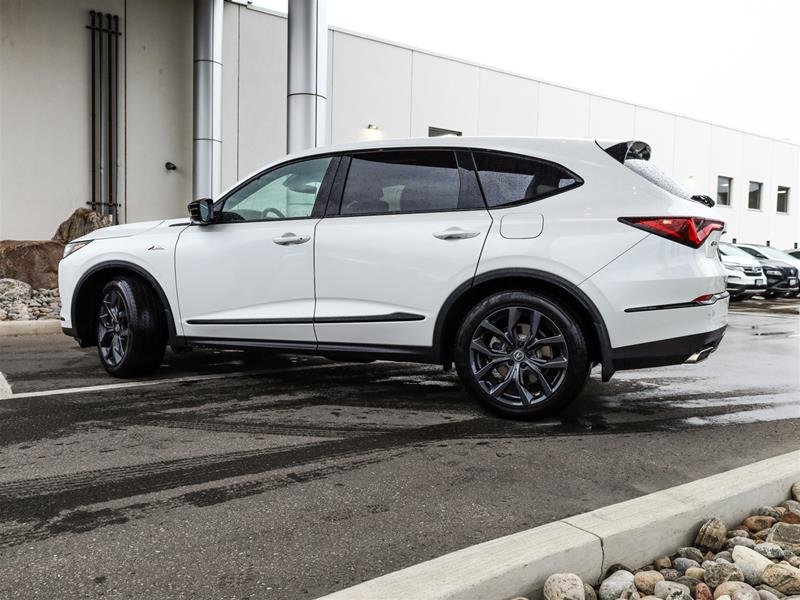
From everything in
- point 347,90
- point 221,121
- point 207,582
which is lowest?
point 207,582

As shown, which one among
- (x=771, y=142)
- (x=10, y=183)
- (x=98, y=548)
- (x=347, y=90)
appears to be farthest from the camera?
(x=771, y=142)

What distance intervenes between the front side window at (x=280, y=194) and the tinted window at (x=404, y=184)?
0.28m

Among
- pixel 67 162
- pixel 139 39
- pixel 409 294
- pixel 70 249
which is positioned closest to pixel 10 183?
pixel 67 162

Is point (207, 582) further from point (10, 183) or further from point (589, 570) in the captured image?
point (10, 183)

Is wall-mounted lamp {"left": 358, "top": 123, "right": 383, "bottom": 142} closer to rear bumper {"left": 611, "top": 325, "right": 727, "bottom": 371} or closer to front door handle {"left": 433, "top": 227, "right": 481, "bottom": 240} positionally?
front door handle {"left": 433, "top": 227, "right": 481, "bottom": 240}

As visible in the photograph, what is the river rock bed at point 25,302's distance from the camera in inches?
368

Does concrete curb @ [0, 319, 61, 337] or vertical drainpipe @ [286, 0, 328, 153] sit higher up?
vertical drainpipe @ [286, 0, 328, 153]

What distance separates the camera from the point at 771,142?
3212cm

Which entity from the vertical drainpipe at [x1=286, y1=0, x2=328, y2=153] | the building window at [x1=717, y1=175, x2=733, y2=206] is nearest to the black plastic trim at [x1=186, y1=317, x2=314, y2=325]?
the vertical drainpipe at [x1=286, y1=0, x2=328, y2=153]

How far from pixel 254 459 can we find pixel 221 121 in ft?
45.5

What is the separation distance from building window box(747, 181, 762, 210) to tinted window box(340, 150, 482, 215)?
100 feet

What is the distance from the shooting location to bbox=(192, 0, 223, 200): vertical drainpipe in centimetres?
1530

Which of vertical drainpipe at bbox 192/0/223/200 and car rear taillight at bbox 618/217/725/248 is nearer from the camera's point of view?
car rear taillight at bbox 618/217/725/248

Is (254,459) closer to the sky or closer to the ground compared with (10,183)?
closer to the ground
